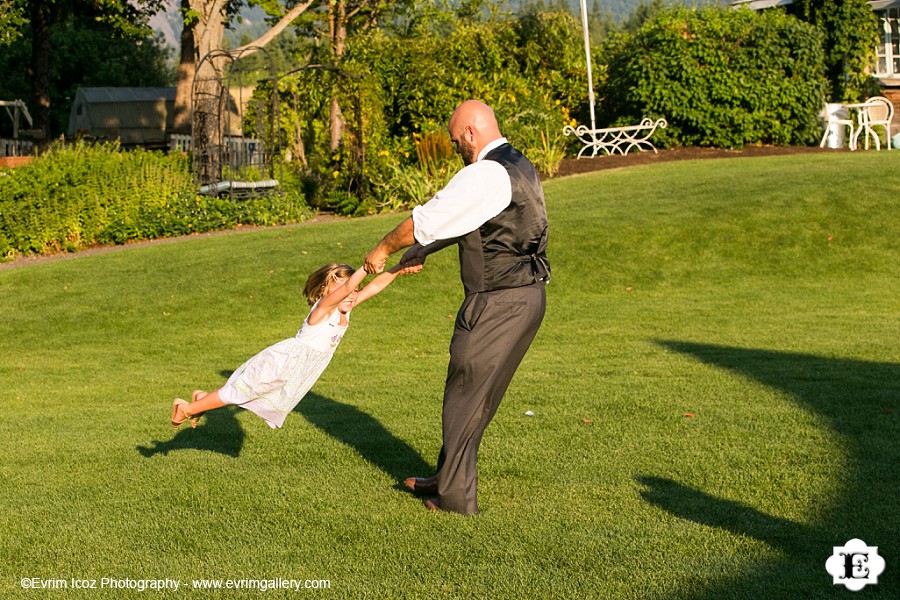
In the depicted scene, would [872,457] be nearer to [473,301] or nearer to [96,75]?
[473,301]

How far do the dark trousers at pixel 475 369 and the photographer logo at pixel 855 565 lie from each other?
5.62 feet

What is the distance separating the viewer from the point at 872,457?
6.07 m

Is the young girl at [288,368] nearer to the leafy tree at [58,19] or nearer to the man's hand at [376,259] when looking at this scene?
the man's hand at [376,259]

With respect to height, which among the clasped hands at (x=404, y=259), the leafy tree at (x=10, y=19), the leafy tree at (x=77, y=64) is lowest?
the clasped hands at (x=404, y=259)

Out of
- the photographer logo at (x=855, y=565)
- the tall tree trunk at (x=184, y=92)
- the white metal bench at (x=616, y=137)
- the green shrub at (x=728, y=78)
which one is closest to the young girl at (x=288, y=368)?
the photographer logo at (x=855, y=565)

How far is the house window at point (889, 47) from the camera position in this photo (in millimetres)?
28766

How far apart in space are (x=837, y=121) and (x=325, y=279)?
2200 cm

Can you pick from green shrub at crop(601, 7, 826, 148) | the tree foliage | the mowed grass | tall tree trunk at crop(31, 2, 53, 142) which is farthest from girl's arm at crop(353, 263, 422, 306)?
tall tree trunk at crop(31, 2, 53, 142)

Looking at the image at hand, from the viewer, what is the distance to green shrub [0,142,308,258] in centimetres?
1702

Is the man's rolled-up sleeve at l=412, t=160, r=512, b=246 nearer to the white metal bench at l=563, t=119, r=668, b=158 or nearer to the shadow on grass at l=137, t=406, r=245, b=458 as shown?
the shadow on grass at l=137, t=406, r=245, b=458

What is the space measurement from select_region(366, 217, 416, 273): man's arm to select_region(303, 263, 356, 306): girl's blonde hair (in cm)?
81

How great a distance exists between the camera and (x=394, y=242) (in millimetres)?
4883

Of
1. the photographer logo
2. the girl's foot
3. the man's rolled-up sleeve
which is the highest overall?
the man's rolled-up sleeve

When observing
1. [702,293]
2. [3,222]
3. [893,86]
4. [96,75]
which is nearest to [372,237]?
[702,293]
